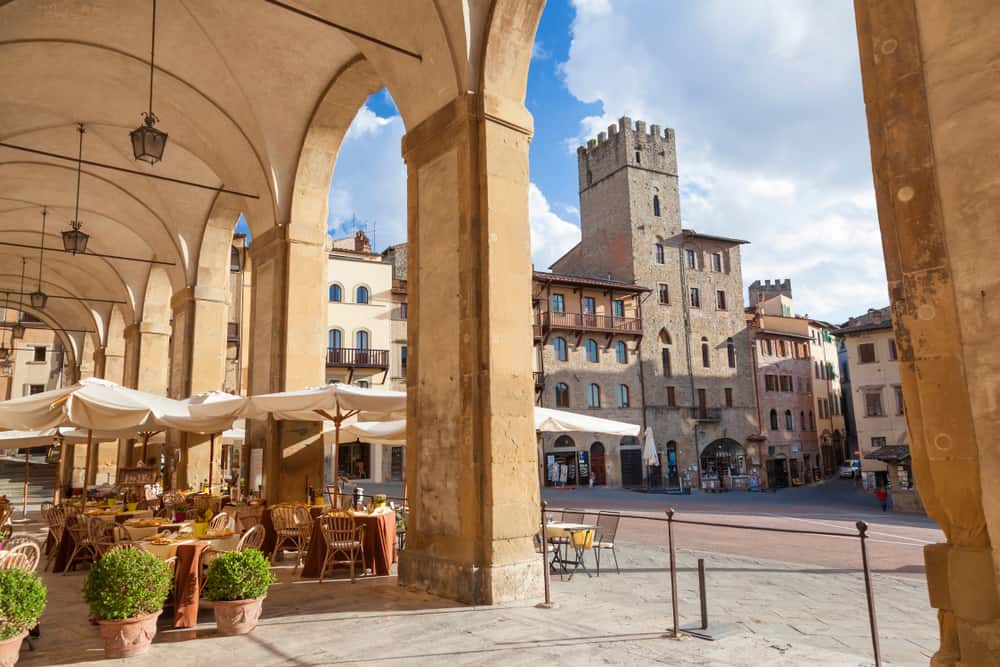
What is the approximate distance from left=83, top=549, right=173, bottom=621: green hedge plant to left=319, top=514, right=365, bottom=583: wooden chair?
2865 mm

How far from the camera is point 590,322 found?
1473 inches

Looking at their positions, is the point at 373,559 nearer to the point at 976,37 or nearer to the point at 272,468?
the point at 272,468

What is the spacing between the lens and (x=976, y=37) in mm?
2805

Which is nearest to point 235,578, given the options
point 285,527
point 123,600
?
point 123,600

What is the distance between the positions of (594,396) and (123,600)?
33.6 metres

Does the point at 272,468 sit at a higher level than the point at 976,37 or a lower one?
lower

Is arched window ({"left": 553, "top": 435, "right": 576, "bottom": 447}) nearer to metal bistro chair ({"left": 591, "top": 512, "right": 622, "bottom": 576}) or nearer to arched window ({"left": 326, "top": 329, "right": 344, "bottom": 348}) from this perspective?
arched window ({"left": 326, "top": 329, "right": 344, "bottom": 348})

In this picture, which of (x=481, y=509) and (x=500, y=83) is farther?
(x=500, y=83)

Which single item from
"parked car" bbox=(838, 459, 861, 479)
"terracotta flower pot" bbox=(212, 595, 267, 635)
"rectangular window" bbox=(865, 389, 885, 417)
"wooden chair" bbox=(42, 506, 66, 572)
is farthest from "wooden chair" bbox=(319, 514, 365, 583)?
"parked car" bbox=(838, 459, 861, 479)

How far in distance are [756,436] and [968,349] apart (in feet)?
140

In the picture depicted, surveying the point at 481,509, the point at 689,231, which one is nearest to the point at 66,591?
the point at 481,509

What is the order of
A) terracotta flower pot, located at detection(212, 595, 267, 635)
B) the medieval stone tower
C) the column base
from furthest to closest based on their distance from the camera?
the medieval stone tower → the column base → terracotta flower pot, located at detection(212, 595, 267, 635)

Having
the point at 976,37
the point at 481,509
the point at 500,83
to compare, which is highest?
the point at 500,83

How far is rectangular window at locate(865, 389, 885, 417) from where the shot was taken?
32812mm
